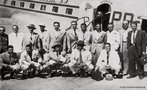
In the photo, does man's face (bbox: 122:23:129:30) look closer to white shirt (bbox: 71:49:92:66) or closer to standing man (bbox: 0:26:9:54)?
white shirt (bbox: 71:49:92:66)

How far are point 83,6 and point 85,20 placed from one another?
1.05ft

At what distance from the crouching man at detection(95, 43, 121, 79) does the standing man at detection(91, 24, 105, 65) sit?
0.45ft

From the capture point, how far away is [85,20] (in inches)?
247

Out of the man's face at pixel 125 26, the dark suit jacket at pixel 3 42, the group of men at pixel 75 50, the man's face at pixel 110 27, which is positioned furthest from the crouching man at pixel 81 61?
the dark suit jacket at pixel 3 42

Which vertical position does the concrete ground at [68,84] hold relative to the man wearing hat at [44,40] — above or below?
below

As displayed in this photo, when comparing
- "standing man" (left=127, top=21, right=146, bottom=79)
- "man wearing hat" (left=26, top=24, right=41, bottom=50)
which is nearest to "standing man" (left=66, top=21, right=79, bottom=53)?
"man wearing hat" (left=26, top=24, right=41, bottom=50)

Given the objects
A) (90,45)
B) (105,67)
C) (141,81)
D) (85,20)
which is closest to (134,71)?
(141,81)

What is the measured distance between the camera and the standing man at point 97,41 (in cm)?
594

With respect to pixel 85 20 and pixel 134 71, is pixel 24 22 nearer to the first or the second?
pixel 85 20

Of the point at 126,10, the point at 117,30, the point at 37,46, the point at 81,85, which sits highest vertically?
the point at 126,10

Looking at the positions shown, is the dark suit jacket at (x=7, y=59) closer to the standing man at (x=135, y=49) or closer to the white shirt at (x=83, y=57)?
the white shirt at (x=83, y=57)

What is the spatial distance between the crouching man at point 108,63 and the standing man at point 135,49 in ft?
1.00

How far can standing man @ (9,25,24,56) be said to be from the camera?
5970 mm

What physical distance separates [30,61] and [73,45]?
39.1 inches
